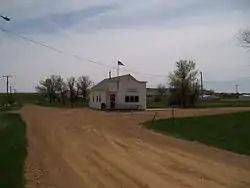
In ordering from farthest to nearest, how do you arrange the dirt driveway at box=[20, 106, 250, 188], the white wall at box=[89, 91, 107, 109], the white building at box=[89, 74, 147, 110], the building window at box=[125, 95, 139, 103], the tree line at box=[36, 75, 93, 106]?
1. the tree line at box=[36, 75, 93, 106]
2. the white wall at box=[89, 91, 107, 109]
3. the building window at box=[125, 95, 139, 103]
4. the white building at box=[89, 74, 147, 110]
5. the dirt driveway at box=[20, 106, 250, 188]

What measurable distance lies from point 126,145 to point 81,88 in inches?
4314

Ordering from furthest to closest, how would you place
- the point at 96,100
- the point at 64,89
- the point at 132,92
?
the point at 64,89, the point at 96,100, the point at 132,92

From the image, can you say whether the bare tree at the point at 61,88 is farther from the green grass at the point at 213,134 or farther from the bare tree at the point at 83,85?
the green grass at the point at 213,134

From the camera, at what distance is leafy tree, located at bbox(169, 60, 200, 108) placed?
251ft

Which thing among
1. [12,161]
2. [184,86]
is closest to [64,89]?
[184,86]

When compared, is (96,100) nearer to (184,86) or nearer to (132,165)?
(184,86)

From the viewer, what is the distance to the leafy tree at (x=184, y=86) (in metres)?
76.4

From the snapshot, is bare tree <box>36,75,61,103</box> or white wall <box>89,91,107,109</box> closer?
white wall <box>89,91,107,109</box>

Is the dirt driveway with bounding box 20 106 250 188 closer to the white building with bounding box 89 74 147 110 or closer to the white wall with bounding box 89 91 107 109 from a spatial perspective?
the white building with bounding box 89 74 147 110

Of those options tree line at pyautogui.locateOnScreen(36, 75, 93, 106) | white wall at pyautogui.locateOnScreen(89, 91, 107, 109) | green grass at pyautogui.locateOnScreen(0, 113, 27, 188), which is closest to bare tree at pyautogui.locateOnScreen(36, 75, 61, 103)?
tree line at pyautogui.locateOnScreen(36, 75, 93, 106)

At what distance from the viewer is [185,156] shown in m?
16.2

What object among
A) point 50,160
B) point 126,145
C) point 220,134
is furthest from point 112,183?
point 220,134

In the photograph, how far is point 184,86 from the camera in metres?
77.4

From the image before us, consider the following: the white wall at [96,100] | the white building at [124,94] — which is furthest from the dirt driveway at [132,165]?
the white wall at [96,100]
